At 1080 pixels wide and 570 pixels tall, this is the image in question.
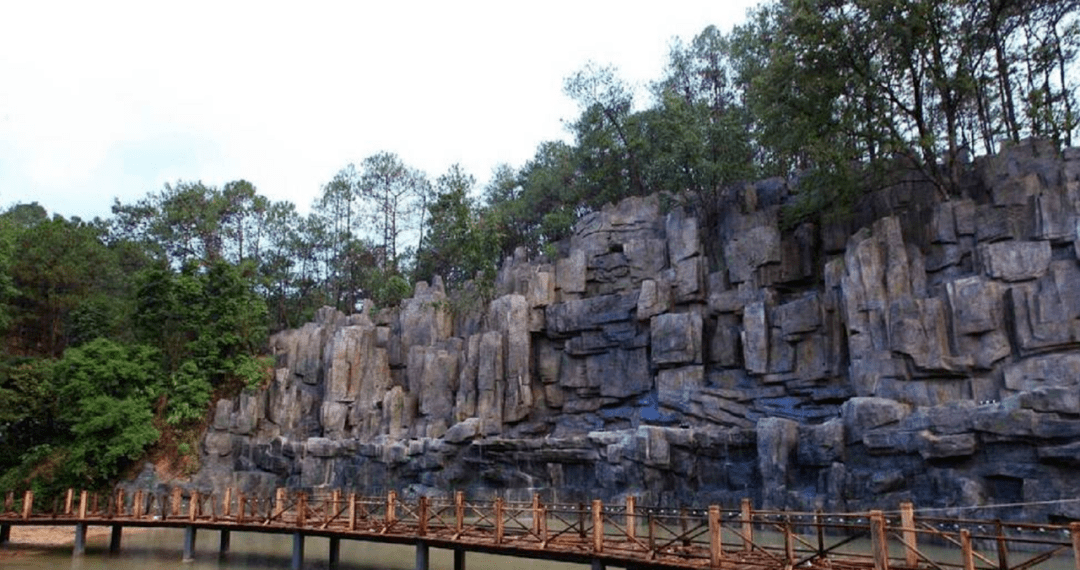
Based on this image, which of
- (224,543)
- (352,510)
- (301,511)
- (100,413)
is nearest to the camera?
(352,510)

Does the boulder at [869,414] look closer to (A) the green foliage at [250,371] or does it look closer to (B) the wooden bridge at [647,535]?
(B) the wooden bridge at [647,535]

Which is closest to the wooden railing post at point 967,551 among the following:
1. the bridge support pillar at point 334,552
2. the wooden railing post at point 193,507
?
the bridge support pillar at point 334,552

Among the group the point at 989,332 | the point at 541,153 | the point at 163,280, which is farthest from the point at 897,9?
the point at 163,280

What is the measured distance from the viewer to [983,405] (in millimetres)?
21703

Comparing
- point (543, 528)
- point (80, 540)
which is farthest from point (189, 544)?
point (543, 528)

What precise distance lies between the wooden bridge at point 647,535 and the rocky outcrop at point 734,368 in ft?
A: 6.88

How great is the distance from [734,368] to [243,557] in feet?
65.2

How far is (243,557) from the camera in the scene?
23078mm

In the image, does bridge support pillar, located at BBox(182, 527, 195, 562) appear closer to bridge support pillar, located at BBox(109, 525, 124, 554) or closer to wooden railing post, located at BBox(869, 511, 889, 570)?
bridge support pillar, located at BBox(109, 525, 124, 554)

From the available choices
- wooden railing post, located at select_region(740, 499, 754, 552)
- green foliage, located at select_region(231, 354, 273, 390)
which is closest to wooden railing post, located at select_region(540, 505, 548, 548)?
wooden railing post, located at select_region(740, 499, 754, 552)

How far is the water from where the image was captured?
2028 centimetres

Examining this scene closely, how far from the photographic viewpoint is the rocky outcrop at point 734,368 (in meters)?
22.9

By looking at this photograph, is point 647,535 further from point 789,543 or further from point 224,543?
point 224,543

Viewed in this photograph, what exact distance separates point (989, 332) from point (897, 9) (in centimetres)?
1243
